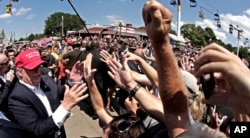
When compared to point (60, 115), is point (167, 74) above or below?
above

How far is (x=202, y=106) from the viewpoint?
252 cm

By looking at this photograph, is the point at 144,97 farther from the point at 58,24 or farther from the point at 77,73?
the point at 58,24

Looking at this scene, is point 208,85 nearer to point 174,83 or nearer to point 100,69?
point 174,83

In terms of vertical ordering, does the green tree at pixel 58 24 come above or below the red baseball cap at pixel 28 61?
above

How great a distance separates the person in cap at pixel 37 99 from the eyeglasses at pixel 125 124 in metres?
0.58

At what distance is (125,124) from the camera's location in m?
2.18

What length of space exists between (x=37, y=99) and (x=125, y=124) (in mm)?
1109

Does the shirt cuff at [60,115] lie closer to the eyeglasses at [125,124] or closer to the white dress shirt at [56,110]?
the white dress shirt at [56,110]

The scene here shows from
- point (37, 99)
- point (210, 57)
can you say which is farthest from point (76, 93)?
point (210, 57)

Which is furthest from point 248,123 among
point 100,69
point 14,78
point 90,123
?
point 90,123

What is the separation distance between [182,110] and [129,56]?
1314 millimetres

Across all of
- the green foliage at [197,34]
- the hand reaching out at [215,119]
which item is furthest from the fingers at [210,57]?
the green foliage at [197,34]

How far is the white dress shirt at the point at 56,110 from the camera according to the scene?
110 inches

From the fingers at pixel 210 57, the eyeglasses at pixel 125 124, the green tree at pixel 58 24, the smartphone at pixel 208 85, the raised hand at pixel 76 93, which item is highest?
the green tree at pixel 58 24
